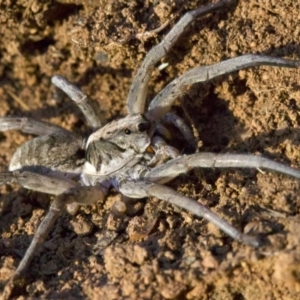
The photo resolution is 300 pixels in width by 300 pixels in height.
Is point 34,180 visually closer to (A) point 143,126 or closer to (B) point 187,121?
(A) point 143,126

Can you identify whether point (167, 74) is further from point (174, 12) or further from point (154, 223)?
point (154, 223)

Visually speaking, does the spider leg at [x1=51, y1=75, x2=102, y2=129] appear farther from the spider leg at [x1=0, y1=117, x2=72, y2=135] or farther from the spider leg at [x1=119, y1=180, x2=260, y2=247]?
the spider leg at [x1=119, y1=180, x2=260, y2=247]

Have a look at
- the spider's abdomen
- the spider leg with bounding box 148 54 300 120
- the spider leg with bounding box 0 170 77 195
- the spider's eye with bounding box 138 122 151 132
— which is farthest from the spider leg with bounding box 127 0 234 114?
the spider leg with bounding box 0 170 77 195

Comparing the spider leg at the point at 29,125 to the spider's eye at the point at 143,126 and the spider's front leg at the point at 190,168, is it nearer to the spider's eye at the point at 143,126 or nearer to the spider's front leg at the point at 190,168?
the spider's eye at the point at 143,126

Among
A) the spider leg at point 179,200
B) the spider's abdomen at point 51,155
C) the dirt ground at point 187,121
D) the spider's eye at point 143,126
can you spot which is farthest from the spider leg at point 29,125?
the spider leg at point 179,200

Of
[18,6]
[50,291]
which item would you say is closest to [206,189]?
[50,291]

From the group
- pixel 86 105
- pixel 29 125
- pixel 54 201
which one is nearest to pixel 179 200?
pixel 54 201

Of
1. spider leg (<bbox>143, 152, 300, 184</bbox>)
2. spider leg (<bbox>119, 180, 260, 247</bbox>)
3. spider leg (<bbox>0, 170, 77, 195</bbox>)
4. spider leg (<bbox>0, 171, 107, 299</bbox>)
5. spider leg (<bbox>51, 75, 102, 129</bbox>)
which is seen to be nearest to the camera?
spider leg (<bbox>119, 180, 260, 247</bbox>)
